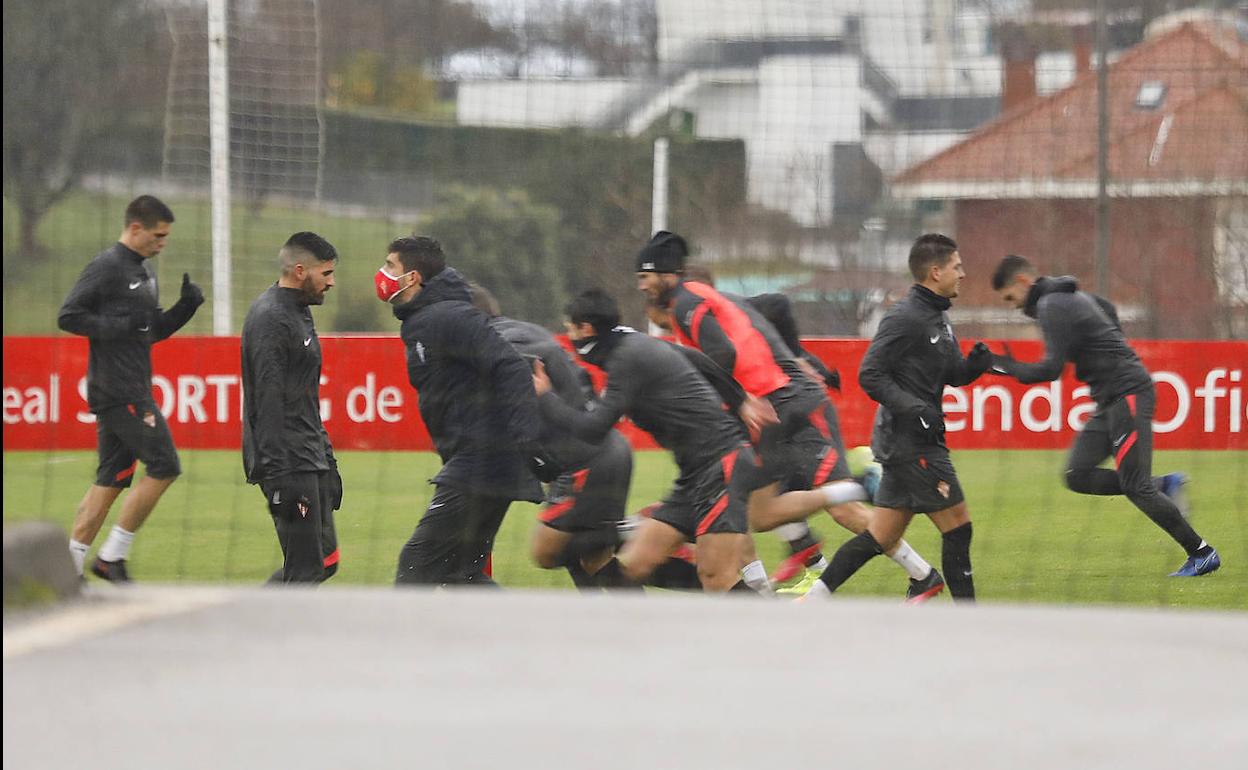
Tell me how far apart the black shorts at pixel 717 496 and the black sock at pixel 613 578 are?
423mm

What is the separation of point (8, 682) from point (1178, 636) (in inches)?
125

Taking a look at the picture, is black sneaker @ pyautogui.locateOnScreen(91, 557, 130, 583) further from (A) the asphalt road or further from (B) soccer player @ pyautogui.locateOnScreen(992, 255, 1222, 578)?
(B) soccer player @ pyautogui.locateOnScreen(992, 255, 1222, 578)

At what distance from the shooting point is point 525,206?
42.5 feet

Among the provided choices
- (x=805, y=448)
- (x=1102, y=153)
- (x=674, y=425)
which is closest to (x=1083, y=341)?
(x=805, y=448)

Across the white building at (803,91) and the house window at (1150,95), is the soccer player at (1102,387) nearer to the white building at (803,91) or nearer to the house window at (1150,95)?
the white building at (803,91)

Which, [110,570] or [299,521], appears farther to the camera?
[110,570]

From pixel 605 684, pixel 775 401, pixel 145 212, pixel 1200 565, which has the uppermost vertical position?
pixel 145 212

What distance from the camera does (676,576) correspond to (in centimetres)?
789

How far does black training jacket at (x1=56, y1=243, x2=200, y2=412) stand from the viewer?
325 inches

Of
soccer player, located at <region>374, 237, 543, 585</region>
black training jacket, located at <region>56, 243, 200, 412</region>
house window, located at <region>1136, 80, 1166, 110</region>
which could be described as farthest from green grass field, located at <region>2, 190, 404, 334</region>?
house window, located at <region>1136, 80, 1166, 110</region>

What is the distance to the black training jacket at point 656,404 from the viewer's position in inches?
279

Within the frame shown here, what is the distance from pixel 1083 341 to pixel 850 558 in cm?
165

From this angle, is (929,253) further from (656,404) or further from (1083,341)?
(656,404)

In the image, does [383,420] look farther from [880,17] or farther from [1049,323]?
[1049,323]
